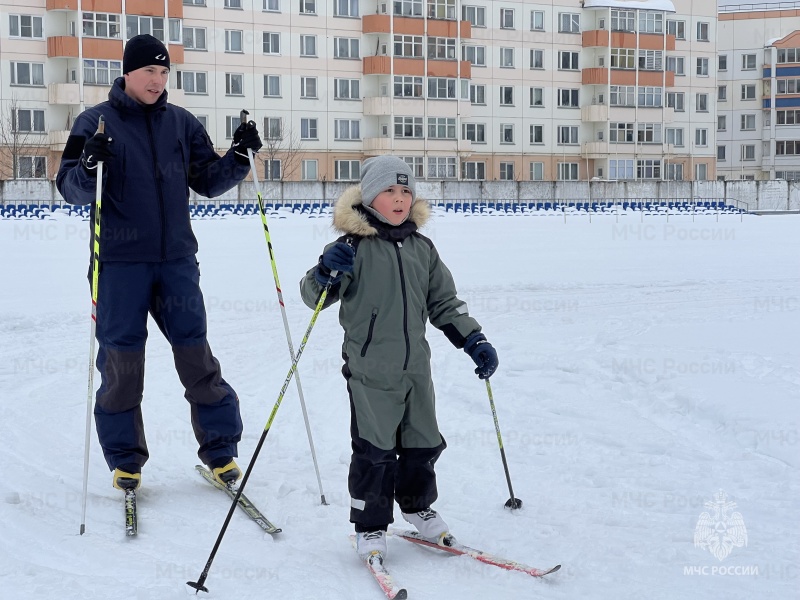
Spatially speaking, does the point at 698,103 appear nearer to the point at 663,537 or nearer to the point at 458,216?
the point at 458,216

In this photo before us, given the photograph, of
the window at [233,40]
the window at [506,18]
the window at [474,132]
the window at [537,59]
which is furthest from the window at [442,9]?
the window at [233,40]

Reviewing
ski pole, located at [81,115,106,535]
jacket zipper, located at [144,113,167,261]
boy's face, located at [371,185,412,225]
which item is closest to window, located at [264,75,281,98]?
jacket zipper, located at [144,113,167,261]

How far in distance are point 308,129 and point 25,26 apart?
46.9ft

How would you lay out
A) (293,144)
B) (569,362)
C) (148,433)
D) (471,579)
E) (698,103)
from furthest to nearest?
(698,103), (293,144), (569,362), (148,433), (471,579)

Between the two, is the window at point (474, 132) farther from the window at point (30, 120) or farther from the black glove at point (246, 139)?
the black glove at point (246, 139)

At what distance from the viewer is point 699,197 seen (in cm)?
4578

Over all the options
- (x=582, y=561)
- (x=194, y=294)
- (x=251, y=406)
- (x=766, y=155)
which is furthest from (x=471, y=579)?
(x=766, y=155)

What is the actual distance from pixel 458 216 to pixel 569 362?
28081 millimetres

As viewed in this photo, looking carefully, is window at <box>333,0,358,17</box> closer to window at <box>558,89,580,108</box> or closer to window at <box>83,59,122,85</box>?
window at <box>83,59,122,85</box>

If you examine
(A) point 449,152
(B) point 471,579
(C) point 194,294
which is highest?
(A) point 449,152

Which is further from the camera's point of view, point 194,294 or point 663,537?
Answer: point 194,294

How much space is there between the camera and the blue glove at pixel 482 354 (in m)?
4.00

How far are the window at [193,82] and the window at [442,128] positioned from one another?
473 inches

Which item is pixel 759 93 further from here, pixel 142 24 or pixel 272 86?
pixel 142 24
